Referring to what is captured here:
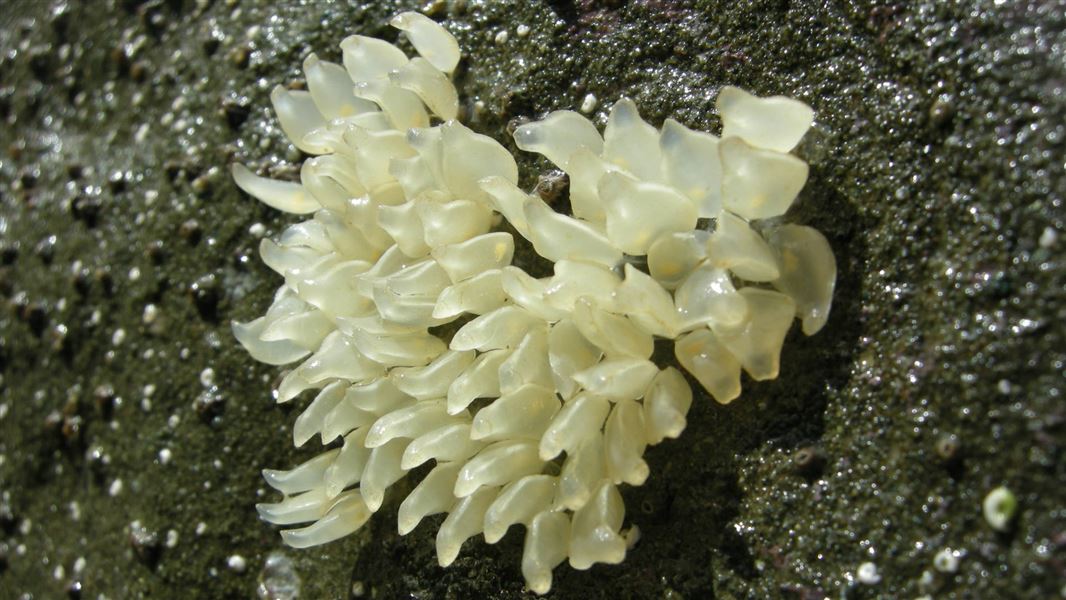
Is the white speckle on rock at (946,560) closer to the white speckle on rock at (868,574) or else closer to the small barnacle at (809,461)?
the white speckle on rock at (868,574)

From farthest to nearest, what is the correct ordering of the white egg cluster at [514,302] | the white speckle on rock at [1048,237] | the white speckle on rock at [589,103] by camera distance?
1. the white speckle on rock at [589,103]
2. the white egg cluster at [514,302]
3. the white speckle on rock at [1048,237]

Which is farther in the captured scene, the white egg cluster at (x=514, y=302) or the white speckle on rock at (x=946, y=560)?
the white egg cluster at (x=514, y=302)

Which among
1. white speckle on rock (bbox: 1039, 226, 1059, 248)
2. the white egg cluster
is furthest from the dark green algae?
the white egg cluster

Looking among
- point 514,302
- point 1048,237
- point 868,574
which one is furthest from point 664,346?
point 1048,237

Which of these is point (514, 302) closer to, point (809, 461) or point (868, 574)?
point (809, 461)

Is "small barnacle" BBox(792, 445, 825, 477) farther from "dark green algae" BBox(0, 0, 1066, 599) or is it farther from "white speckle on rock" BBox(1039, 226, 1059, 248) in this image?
"white speckle on rock" BBox(1039, 226, 1059, 248)

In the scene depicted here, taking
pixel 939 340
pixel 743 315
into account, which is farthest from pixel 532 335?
pixel 939 340

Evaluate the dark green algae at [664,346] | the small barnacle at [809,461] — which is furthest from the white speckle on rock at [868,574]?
the small barnacle at [809,461]
